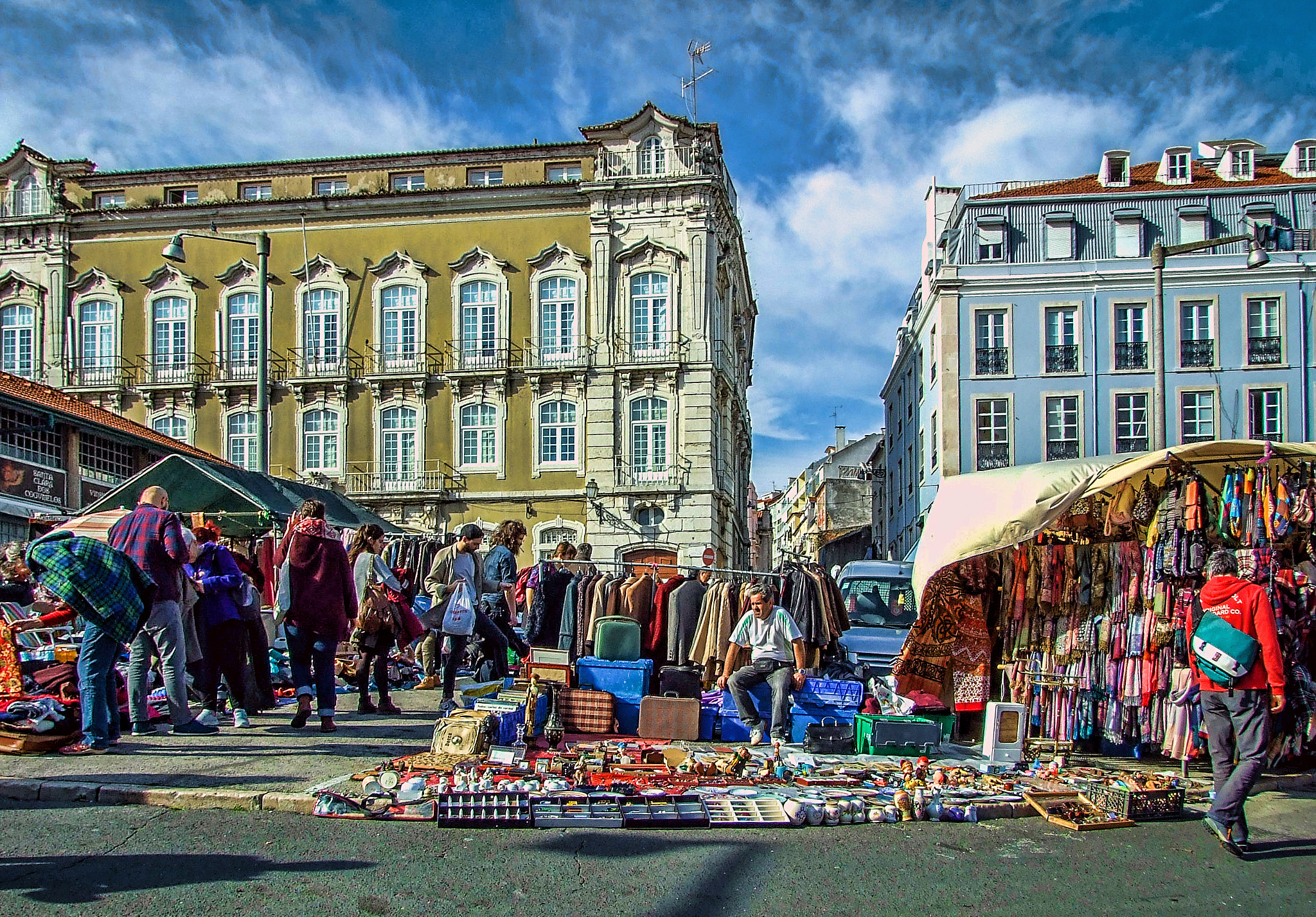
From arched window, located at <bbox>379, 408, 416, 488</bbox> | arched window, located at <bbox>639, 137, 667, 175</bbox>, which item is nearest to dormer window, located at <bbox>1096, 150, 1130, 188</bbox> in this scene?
arched window, located at <bbox>639, 137, 667, 175</bbox>

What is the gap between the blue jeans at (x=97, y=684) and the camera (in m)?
8.31

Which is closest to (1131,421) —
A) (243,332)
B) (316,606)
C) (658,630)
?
(658,630)

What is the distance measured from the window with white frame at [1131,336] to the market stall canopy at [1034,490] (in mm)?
28962

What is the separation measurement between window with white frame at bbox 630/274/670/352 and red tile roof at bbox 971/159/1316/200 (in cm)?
1273

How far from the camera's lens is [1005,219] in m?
39.1

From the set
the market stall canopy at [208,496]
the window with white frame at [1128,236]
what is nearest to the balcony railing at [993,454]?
the window with white frame at [1128,236]

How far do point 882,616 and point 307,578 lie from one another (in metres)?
9.10

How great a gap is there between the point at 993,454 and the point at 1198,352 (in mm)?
7530

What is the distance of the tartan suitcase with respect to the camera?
34.9ft

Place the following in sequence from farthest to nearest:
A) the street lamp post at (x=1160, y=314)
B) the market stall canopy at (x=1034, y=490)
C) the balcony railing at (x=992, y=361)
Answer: the balcony railing at (x=992, y=361), the street lamp post at (x=1160, y=314), the market stall canopy at (x=1034, y=490)

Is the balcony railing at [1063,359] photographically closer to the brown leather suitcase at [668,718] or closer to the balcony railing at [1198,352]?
the balcony railing at [1198,352]

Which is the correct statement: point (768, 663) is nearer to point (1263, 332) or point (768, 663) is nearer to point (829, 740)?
point (829, 740)

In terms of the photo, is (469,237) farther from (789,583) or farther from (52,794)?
(52,794)

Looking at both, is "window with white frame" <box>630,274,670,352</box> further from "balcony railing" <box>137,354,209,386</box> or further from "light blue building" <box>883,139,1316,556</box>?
"balcony railing" <box>137,354,209,386</box>
